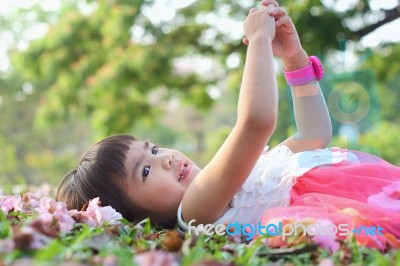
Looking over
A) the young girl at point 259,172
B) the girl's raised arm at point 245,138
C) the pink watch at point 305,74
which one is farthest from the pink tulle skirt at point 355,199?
the pink watch at point 305,74

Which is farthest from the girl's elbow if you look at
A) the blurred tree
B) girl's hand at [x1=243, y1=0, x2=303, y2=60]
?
the blurred tree

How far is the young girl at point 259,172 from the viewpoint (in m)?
1.36

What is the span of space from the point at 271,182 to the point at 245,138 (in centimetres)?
34

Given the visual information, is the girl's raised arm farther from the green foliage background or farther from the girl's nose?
the green foliage background

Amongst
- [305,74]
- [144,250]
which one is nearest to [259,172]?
[305,74]

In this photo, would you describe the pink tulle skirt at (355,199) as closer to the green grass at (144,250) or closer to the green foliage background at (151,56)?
the green grass at (144,250)

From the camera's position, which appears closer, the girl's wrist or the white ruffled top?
the white ruffled top

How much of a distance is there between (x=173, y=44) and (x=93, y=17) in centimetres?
124

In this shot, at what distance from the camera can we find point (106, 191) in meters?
1.66

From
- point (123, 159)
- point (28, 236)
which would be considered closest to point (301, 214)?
point (123, 159)

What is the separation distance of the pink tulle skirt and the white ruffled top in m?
0.03

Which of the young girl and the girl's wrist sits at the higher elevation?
the girl's wrist

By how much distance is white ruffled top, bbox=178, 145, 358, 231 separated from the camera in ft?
5.10

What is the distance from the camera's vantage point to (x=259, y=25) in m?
1.53
